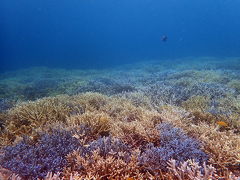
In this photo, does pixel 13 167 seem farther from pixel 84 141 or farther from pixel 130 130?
pixel 130 130

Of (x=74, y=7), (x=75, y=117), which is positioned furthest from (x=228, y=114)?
(x=74, y=7)

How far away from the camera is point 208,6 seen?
195875mm

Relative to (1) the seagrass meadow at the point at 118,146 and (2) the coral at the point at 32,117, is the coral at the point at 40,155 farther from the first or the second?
(2) the coral at the point at 32,117

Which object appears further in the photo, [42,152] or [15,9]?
[15,9]

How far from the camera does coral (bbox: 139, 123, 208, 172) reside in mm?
3506

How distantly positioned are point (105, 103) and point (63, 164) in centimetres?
404

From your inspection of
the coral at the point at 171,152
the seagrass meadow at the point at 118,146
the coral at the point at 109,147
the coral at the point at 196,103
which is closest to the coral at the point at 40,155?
the seagrass meadow at the point at 118,146

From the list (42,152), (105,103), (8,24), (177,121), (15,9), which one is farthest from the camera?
(8,24)

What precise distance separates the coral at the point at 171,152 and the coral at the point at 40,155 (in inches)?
58.9

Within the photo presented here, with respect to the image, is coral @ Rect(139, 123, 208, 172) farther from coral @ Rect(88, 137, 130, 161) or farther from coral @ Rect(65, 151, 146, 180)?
coral @ Rect(88, 137, 130, 161)

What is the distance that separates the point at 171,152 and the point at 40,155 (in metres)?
2.59

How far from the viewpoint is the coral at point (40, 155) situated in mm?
3328

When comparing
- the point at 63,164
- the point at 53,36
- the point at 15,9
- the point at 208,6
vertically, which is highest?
the point at 208,6

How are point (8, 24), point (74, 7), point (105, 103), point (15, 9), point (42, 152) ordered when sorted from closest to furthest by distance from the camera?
point (42, 152)
point (105, 103)
point (15, 9)
point (74, 7)
point (8, 24)
